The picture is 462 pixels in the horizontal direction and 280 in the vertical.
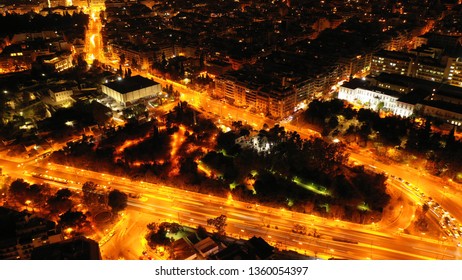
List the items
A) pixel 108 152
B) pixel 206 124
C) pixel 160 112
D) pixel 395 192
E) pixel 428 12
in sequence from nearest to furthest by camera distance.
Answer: pixel 395 192, pixel 108 152, pixel 206 124, pixel 160 112, pixel 428 12

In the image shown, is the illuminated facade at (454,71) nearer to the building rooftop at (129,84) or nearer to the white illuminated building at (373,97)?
the white illuminated building at (373,97)

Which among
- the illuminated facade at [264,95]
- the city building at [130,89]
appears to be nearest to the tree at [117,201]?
the city building at [130,89]

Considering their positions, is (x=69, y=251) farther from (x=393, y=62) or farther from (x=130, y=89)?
(x=393, y=62)

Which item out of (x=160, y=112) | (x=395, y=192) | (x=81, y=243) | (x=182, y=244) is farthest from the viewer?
(x=160, y=112)

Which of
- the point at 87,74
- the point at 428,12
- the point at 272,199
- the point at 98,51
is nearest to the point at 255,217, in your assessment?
the point at 272,199

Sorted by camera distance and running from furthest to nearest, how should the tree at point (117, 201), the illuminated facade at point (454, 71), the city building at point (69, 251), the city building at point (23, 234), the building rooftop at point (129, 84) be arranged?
1. the illuminated facade at point (454, 71)
2. the building rooftop at point (129, 84)
3. the tree at point (117, 201)
4. the city building at point (23, 234)
5. the city building at point (69, 251)

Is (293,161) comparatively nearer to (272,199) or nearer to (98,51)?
(272,199)
